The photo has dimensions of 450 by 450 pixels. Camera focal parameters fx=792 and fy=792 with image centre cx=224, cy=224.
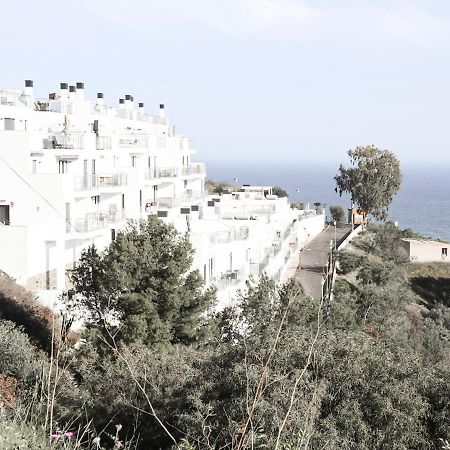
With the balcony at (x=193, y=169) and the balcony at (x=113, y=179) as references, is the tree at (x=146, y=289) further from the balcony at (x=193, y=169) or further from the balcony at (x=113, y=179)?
the balcony at (x=193, y=169)

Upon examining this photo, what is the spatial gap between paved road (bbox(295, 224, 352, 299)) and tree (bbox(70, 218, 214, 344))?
16.1 m

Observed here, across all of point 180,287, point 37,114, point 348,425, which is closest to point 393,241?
point 37,114

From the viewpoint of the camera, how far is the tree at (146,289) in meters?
17.5

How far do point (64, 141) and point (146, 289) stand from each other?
11411 millimetres

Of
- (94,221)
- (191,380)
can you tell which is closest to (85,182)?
(94,221)

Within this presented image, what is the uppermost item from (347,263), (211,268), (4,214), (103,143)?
(103,143)

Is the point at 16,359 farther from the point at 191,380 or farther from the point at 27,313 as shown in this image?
the point at 27,313

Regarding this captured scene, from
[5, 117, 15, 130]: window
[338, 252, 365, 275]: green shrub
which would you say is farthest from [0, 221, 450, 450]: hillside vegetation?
[338, 252, 365, 275]: green shrub

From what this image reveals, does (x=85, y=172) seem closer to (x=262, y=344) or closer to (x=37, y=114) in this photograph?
(x=37, y=114)

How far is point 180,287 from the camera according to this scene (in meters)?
18.3

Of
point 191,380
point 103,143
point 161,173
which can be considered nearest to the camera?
point 191,380

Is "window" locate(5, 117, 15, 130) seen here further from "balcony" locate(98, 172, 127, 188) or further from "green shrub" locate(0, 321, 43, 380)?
"green shrub" locate(0, 321, 43, 380)

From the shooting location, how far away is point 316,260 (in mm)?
45469

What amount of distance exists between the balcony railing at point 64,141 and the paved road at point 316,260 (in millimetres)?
11941
